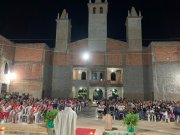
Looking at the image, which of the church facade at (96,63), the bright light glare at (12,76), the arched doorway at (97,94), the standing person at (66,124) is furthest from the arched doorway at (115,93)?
the standing person at (66,124)

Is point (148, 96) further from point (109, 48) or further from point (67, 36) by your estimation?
point (67, 36)

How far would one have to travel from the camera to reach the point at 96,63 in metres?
28.5

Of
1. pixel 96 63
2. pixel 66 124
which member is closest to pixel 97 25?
pixel 96 63

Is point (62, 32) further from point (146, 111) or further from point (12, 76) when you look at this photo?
point (146, 111)

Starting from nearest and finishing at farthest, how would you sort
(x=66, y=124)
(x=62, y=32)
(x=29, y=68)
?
(x=66, y=124)
(x=29, y=68)
(x=62, y=32)

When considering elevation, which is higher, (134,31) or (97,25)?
(97,25)

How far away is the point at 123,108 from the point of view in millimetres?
15953

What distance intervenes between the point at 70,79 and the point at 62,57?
125 inches

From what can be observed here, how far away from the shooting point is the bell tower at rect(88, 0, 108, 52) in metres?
28.7

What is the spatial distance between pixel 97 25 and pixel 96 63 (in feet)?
17.8

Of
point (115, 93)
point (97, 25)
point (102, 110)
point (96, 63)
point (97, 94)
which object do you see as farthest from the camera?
point (97, 94)

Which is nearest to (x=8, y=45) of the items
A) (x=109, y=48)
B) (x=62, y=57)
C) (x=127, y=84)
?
(x=62, y=57)

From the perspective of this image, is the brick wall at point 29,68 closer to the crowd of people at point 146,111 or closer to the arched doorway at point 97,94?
the arched doorway at point 97,94

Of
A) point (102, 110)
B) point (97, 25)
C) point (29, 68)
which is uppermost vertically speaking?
point (97, 25)
